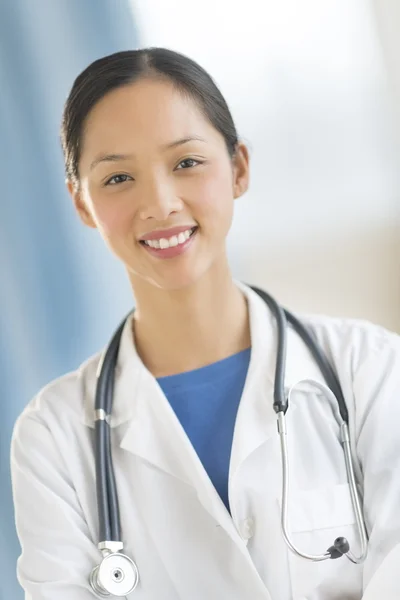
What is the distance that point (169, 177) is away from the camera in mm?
1170

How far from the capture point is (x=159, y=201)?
1.14 meters

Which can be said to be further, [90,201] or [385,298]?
[385,298]

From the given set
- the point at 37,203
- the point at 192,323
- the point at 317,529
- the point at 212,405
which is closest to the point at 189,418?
the point at 212,405

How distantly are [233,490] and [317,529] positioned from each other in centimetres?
13

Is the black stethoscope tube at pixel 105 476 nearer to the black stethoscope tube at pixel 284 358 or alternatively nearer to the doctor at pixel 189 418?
the doctor at pixel 189 418

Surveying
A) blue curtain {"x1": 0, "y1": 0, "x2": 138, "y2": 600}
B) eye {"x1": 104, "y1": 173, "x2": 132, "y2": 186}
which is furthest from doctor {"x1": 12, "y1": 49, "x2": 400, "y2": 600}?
blue curtain {"x1": 0, "y1": 0, "x2": 138, "y2": 600}

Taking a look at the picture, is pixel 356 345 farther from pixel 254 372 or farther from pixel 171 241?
pixel 171 241

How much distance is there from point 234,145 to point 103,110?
0.68ft

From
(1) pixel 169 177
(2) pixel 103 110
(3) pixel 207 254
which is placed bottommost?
(3) pixel 207 254

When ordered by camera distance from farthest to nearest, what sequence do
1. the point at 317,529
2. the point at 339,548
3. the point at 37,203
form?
the point at 37,203 → the point at 317,529 → the point at 339,548

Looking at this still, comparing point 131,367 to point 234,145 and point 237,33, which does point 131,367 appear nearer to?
point 234,145

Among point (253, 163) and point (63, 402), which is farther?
point (253, 163)

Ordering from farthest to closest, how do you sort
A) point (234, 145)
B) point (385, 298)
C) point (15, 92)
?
point (385, 298), point (15, 92), point (234, 145)

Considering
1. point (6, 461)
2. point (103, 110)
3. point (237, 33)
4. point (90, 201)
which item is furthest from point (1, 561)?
point (237, 33)
